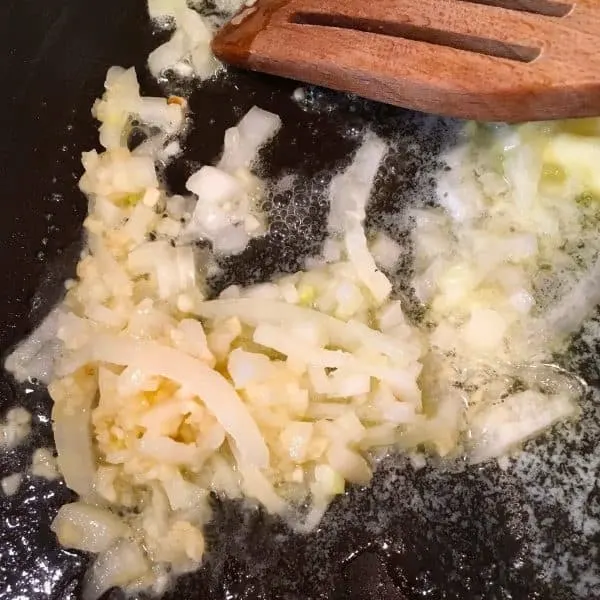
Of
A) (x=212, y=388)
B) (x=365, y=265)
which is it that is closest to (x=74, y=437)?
(x=212, y=388)

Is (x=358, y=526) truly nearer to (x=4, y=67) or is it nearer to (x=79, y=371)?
(x=79, y=371)

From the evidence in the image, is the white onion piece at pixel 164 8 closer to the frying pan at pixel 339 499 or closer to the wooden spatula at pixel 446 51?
the frying pan at pixel 339 499

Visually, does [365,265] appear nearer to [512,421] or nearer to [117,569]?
[512,421]

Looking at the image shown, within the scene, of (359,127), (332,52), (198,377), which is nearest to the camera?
(198,377)

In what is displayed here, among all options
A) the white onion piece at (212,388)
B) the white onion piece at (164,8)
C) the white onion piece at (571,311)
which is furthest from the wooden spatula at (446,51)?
the white onion piece at (212,388)

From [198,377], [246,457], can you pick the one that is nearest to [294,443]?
[246,457]

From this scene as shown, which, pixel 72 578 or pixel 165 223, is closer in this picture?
pixel 72 578
